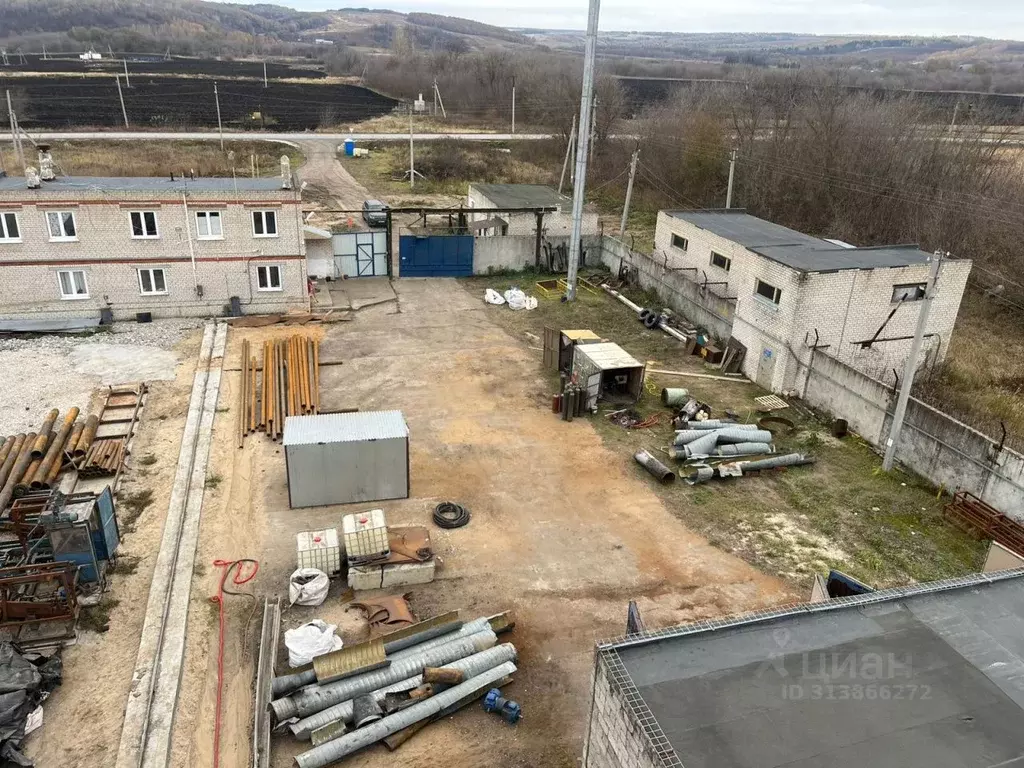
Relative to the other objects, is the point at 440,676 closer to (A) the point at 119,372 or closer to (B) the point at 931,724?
(B) the point at 931,724

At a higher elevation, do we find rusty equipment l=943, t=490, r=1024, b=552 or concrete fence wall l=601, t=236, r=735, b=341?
concrete fence wall l=601, t=236, r=735, b=341

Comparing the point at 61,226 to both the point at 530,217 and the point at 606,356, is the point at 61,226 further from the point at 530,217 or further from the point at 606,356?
the point at 530,217

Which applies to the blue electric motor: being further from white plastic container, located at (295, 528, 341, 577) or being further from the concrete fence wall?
the concrete fence wall

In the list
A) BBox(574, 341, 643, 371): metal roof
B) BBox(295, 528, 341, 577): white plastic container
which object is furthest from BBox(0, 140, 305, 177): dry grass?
BBox(295, 528, 341, 577): white plastic container

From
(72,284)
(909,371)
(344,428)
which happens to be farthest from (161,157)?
(909,371)

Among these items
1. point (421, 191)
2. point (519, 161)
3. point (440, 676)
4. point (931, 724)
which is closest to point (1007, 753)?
point (931, 724)

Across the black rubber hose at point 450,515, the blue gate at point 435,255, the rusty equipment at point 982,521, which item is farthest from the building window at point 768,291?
the blue gate at point 435,255

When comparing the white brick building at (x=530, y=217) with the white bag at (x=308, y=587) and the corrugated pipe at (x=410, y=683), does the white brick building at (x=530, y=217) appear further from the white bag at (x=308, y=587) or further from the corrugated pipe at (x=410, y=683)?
the corrugated pipe at (x=410, y=683)
